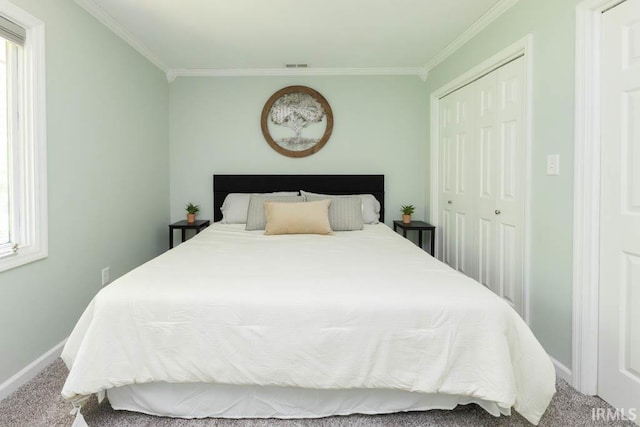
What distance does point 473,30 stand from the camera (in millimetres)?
2883

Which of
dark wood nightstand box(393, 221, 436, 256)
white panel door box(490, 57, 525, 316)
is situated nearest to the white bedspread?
white panel door box(490, 57, 525, 316)

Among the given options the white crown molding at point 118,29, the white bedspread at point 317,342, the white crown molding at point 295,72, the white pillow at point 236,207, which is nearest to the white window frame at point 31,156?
the white crown molding at point 118,29

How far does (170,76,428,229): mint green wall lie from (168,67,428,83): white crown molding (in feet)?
0.17

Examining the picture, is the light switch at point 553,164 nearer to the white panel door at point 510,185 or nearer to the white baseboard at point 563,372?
the white panel door at point 510,185

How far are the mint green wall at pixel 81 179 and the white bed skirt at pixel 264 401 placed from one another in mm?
872

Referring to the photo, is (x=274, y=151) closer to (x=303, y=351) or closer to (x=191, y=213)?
(x=191, y=213)

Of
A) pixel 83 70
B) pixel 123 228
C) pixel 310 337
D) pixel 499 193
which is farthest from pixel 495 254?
pixel 83 70

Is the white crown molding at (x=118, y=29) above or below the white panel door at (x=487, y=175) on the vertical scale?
above

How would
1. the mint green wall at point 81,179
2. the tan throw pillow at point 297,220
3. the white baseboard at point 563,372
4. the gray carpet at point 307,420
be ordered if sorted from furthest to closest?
the tan throw pillow at point 297,220 < the mint green wall at point 81,179 < the white baseboard at point 563,372 < the gray carpet at point 307,420

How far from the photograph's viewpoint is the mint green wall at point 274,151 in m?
4.00

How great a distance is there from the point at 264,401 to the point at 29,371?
1401mm

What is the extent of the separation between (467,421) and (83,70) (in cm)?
314

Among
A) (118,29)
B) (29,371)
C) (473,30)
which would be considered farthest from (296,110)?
(29,371)

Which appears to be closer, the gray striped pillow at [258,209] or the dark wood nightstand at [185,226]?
the gray striped pillow at [258,209]
